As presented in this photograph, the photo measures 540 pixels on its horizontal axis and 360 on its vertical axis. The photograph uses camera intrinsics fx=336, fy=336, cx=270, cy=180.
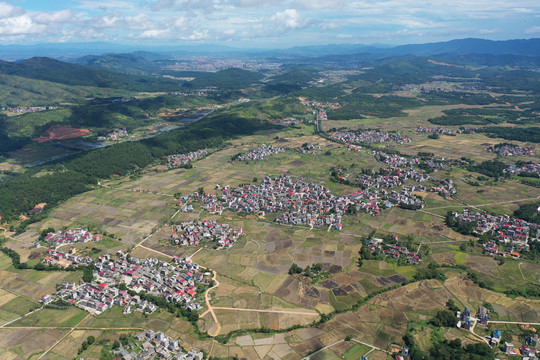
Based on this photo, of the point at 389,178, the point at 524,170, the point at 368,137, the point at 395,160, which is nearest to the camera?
the point at 389,178

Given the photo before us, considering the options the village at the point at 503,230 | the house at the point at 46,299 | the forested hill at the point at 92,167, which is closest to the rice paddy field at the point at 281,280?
the house at the point at 46,299

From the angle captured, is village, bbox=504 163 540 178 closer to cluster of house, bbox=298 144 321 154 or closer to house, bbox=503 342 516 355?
cluster of house, bbox=298 144 321 154

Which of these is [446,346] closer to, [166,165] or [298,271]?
[298,271]

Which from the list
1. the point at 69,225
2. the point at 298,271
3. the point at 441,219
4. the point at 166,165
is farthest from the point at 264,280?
the point at 166,165

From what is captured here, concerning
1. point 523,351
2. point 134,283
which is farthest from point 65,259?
point 523,351

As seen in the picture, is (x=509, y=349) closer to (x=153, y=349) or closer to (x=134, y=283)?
(x=153, y=349)

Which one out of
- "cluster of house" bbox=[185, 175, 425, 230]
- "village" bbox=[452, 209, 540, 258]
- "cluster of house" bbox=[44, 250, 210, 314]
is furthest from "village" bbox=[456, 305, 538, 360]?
"cluster of house" bbox=[44, 250, 210, 314]
